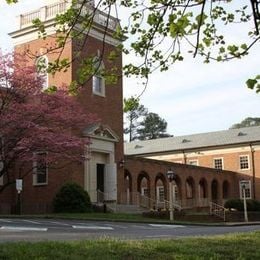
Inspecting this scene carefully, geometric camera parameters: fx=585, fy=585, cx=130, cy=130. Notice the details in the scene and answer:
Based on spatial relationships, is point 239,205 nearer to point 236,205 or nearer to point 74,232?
point 236,205

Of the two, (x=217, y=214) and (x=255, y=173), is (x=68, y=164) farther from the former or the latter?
(x=255, y=173)

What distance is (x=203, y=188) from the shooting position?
64750mm

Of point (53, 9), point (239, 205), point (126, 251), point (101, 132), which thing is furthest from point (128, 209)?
point (126, 251)

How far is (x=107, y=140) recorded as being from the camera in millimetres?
41250

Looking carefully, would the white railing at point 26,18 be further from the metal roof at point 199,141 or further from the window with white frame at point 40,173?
the metal roof at point 199,141

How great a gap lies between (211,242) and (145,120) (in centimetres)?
10473

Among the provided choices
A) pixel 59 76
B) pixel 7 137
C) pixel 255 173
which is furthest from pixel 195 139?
pixel 7 137

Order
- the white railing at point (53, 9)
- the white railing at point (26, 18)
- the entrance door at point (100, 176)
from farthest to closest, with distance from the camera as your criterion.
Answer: the entrance door at point (100, 176) → the white railing at point (26, 18) → the white railing at point (53, 9)

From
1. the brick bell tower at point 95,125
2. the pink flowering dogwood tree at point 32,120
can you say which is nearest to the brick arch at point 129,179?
the brick bell tower at point 95,125

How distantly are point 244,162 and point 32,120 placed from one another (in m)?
43.3

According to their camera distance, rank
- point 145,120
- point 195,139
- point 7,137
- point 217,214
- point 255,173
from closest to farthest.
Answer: point 7,137, point 217,214, point 255,173, point 195,139, point 145,120

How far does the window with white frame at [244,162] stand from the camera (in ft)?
229

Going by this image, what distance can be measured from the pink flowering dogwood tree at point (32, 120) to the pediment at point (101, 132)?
344 centimetres

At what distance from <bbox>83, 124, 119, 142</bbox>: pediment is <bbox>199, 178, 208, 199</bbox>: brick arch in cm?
2373
